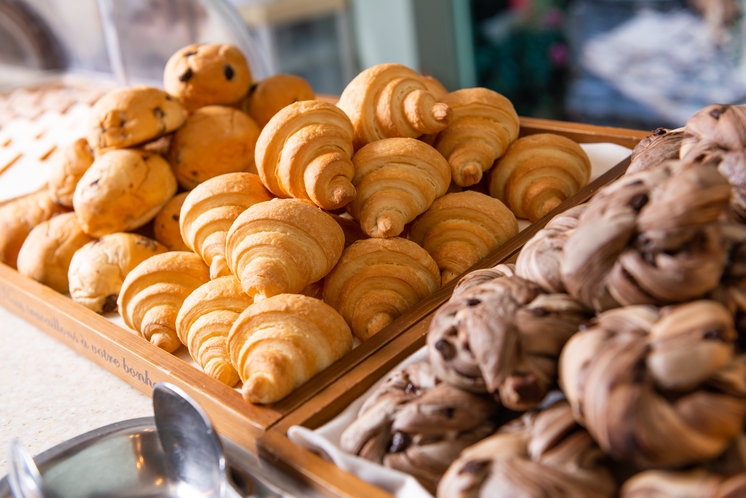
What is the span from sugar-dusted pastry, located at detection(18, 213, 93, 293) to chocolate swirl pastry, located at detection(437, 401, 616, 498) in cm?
91

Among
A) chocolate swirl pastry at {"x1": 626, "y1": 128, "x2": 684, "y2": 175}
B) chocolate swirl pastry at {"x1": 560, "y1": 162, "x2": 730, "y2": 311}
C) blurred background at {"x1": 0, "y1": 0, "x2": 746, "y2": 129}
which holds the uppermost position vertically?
chocolate swirl pastry at {"x1": 560, "y1": 162, "x2": 730, "y2": 311}

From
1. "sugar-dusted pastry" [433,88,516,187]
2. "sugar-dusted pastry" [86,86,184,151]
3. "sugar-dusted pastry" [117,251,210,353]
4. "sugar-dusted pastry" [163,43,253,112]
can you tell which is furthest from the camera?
"sugar-dusted pastry" [163,43,253,112]

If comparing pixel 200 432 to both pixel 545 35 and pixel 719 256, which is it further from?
pixel 545 35

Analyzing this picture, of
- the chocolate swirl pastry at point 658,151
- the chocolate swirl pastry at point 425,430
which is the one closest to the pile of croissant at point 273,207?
the chocolate swirl pastry at point 425,430

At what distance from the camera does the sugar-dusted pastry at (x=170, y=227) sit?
3.93ft

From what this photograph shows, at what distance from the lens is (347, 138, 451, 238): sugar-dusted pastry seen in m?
0.97

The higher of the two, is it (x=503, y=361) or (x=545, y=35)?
(x=503, y=361)

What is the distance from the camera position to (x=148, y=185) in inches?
46.8

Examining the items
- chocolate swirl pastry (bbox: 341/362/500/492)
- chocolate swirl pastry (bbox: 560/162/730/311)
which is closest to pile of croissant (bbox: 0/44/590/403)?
chocolate swirl pastry (bbox: 341/362/500/492)

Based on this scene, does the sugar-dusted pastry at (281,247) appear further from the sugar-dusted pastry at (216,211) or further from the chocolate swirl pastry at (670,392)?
the chocolate swirl pastry at (670,392)

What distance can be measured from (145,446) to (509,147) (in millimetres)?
781

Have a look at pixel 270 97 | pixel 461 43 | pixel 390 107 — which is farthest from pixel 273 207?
pixel 461 43

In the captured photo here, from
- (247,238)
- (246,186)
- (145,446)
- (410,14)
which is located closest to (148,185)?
(246,186)

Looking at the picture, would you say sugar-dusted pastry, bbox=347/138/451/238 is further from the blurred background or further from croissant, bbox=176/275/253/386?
the blurred background
